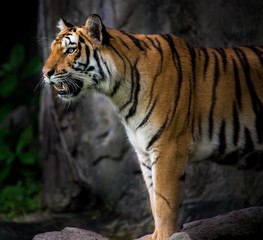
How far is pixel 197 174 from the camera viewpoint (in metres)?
4.95

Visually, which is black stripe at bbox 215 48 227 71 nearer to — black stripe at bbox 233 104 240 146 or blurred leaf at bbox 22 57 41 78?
black stripe at bbox 233 104 240 146

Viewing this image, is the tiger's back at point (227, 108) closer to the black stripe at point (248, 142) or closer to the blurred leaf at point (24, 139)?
the black stripe at point (248, 142)

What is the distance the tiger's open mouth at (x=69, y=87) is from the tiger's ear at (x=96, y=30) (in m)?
0.34

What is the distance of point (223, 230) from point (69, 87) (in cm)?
153

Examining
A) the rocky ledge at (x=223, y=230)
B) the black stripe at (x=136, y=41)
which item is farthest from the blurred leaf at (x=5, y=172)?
the black stripe at (x=136, y=41)

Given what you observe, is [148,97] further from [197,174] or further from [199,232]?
[197,174]

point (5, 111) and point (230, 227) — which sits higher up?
point (230, 227)

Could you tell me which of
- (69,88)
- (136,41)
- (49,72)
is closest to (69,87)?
(69,88)

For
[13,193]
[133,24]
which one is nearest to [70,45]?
[133,24]

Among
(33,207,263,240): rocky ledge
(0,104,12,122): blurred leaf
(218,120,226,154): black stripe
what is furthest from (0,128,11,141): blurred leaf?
(218,120,226,154): black stripe

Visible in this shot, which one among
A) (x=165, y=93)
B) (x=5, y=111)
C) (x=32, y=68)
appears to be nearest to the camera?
(x=165, y=93)

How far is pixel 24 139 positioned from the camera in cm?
710

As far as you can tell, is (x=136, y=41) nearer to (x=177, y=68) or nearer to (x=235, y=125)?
(x=177, y=68)

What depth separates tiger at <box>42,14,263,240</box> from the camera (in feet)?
10.3
